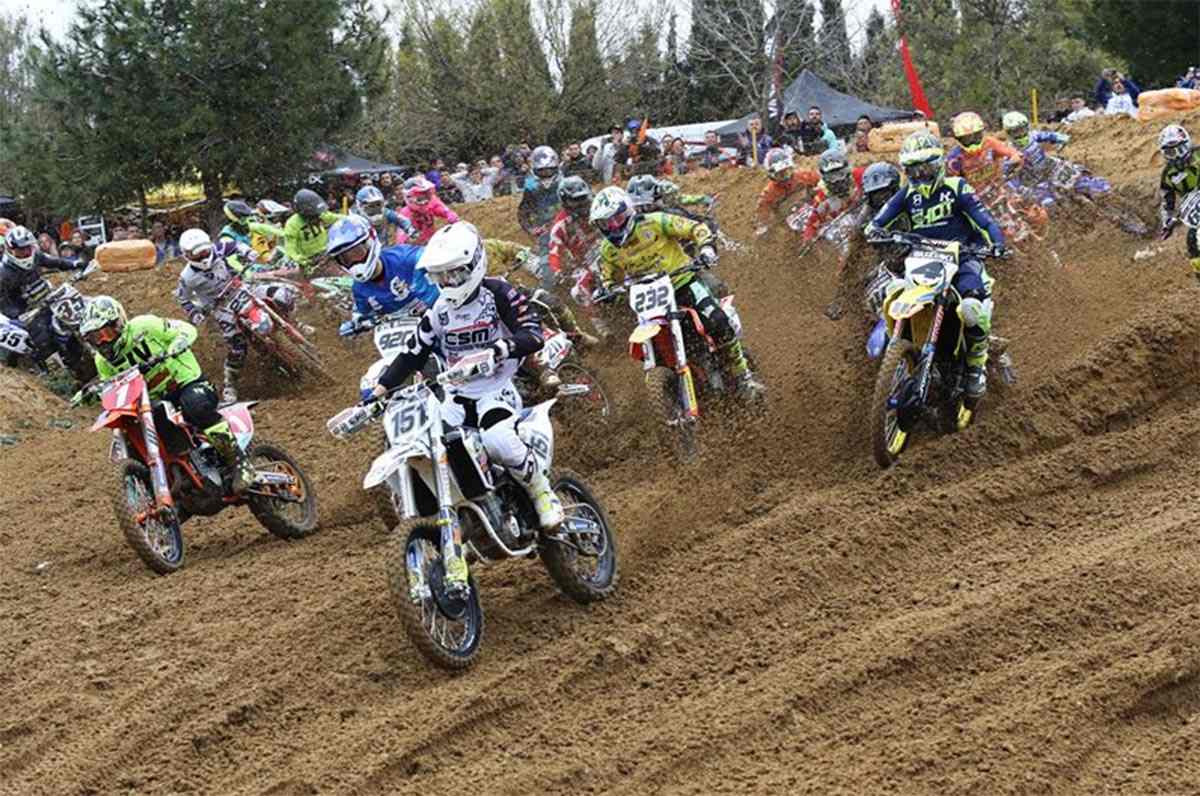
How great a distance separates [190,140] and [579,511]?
1989 cm

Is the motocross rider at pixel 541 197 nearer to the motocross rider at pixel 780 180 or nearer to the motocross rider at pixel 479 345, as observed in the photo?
the motocross rider at pixel 780 180

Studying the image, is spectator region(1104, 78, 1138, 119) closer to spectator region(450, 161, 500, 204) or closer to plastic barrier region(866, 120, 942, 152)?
plastic barrier region(866, 120, 942, 152)

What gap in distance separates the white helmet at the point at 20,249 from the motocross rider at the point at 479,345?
10.2 metres

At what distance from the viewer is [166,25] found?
2438cm

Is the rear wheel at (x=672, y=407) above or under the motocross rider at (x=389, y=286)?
under

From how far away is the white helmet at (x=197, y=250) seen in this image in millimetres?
14297

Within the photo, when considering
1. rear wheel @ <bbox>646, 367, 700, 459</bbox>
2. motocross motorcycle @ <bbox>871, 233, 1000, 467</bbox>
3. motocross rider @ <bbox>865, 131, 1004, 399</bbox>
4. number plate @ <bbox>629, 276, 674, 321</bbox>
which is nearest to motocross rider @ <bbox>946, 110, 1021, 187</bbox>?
motocross rider @ <bbox>865, 131, 1004, 399</bbox>

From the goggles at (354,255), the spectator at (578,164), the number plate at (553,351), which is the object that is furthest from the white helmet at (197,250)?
the number plate at (553,351)

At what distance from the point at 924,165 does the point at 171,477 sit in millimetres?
5433

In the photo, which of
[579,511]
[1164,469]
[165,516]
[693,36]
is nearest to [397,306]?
[165,516]

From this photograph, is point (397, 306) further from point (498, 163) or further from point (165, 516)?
point (498, 163)

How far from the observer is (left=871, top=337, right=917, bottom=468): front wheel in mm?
8367

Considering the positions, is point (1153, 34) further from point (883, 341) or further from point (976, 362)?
Result: point (883, 341)

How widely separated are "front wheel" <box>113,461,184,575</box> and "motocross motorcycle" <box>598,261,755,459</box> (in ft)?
10.6
